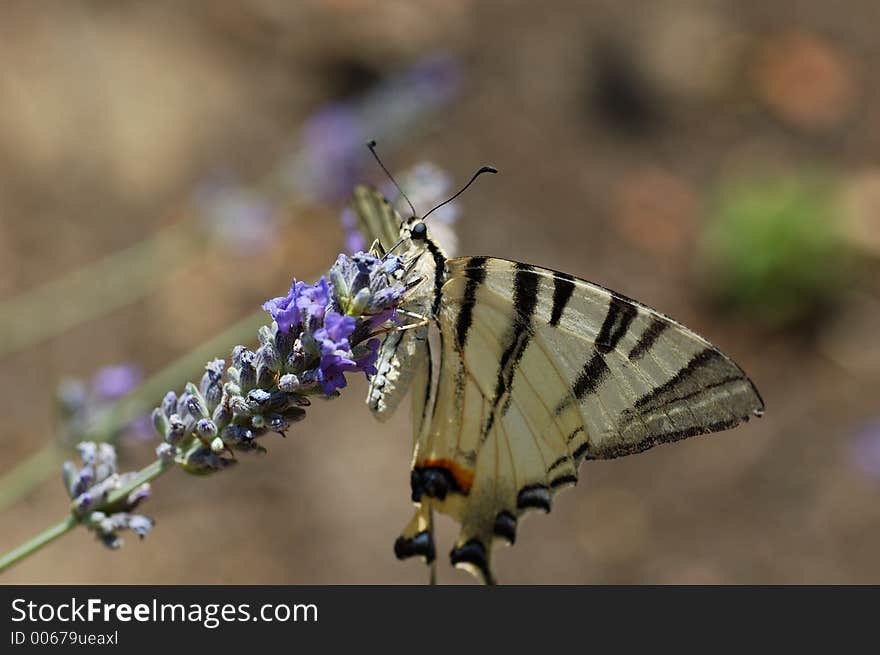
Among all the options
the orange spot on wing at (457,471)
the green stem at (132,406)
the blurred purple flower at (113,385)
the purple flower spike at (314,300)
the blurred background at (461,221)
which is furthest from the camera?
the blurred background at (461,221)

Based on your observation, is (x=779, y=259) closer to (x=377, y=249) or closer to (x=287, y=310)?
(x=377, y=249)

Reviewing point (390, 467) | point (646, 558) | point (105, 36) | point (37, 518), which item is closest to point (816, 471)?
point (646, 558)

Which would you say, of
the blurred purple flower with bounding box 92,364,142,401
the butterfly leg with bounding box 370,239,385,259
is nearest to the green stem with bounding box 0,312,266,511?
the blurred purple flower with bounding box 92,364,142,401

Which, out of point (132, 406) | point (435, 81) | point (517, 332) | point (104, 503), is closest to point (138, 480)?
point (104, 503)

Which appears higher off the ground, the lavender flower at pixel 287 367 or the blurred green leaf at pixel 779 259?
the blurred green leaf at pixel 779 259

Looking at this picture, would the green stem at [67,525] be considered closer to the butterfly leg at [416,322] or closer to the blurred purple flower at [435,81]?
the butterfly leg at [416,322]

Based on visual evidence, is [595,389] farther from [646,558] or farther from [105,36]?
[105,36]

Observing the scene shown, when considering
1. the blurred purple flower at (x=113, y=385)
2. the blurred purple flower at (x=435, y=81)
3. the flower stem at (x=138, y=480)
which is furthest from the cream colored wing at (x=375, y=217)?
the blurred purple flower at (x=435, y=81)
